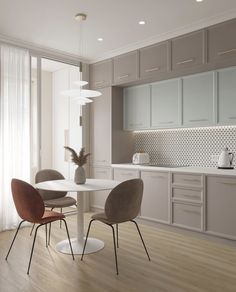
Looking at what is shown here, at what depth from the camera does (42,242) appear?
136 inches

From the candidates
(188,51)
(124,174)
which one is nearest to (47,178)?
(124,174)

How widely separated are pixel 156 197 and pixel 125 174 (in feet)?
2.16

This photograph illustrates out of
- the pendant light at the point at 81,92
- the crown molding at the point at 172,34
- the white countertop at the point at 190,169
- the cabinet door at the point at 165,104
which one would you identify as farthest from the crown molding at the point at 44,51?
the white countertop at the point at 190,169

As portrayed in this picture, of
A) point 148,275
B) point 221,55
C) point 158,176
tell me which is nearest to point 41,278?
point 148,275

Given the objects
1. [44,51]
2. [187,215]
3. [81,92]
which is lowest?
[187,215]

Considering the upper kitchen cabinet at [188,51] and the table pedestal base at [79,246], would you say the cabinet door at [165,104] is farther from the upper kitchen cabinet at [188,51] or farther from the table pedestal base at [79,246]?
the table pedestal base at [79,246]

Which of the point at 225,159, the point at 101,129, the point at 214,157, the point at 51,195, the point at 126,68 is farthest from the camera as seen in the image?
the point at 101,129

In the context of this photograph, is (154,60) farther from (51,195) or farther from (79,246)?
(79,246)

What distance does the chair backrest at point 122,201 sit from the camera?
2662 millimetres

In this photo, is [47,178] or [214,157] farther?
[214,157]

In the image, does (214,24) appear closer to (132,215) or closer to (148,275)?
(132,215)

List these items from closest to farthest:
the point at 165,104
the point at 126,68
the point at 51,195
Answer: the point at 51,195 < the point at 165,104 < the point at 126,68

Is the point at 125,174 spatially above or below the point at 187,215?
above

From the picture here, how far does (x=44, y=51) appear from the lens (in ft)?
14.9
